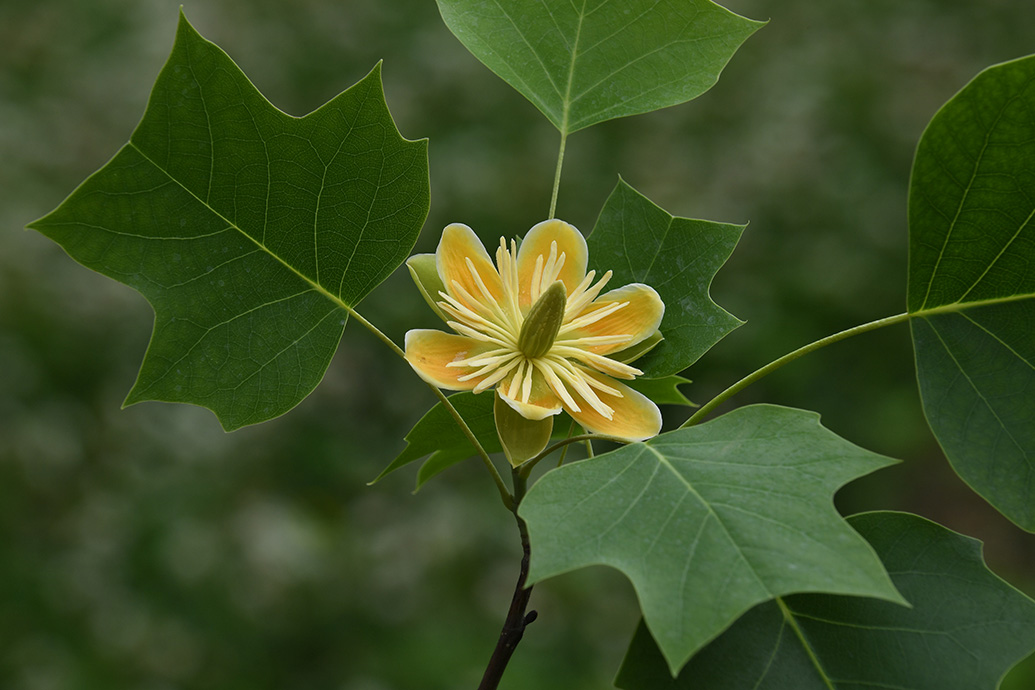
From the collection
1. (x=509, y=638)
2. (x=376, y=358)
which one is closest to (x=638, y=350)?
(x=509, y=638)

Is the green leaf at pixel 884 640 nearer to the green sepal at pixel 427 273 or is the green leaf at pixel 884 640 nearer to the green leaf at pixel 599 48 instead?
the green sepal at pixel 427 273

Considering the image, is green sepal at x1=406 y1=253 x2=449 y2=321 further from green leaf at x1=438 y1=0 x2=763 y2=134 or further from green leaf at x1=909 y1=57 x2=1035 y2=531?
green leaf at x1=909 y1=57 x2=1035 y2=531

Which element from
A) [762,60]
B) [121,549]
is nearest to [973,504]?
[762,60]

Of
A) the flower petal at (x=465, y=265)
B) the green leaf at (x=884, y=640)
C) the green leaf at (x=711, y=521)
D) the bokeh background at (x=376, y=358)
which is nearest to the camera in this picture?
the green leaf at (x=711, y=521)

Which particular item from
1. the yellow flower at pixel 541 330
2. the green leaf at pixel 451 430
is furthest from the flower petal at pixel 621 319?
the green leaf at pixel 451 430

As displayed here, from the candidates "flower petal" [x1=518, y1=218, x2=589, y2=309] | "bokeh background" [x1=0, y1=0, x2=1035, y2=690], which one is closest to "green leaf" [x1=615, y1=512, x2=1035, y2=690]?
"flower petal" [x1=518, y1=218, x2=589, y2=309]

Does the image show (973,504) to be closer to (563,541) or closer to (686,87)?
(686,87)
